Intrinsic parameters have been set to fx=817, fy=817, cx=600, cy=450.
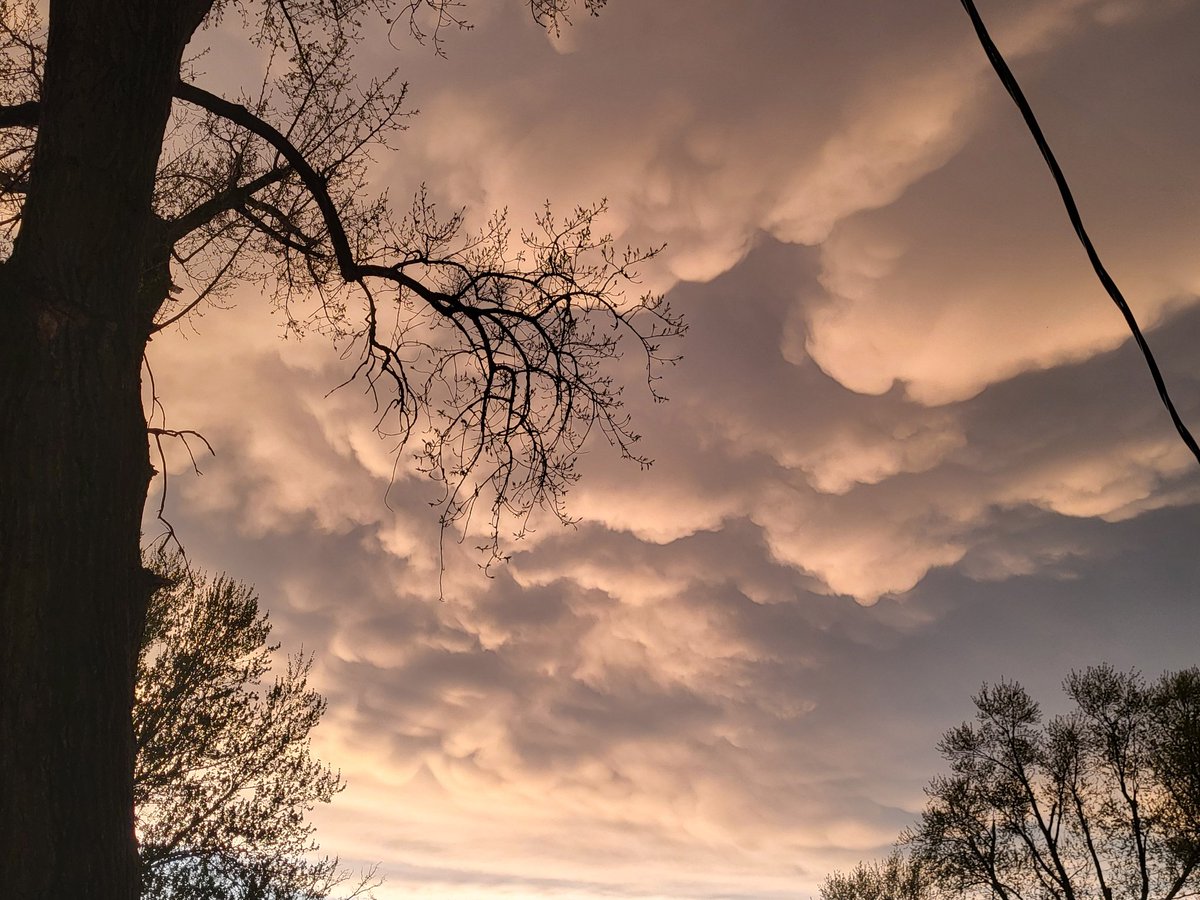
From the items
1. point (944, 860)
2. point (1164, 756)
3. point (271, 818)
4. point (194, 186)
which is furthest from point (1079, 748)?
point (194, 186)

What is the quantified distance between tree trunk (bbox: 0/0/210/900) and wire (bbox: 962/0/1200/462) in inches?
172

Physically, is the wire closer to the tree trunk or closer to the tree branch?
the tree trunk

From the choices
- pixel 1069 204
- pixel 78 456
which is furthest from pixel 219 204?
pixel 1069 204

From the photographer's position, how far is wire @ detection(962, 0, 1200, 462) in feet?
9.27

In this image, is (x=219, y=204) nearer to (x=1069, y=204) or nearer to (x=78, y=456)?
(x=78, y=456)

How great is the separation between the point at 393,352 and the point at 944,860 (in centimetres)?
2828

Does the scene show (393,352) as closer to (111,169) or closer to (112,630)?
(111,169)

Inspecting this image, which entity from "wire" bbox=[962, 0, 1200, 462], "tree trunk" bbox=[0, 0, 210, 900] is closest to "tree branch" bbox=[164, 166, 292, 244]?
"tree trunk" bbox=[0, 0, 210, 900]

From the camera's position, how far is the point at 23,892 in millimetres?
3537

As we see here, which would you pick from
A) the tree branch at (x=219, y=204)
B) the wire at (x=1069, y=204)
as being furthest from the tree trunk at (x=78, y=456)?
the wire at (x=1069, y=204)

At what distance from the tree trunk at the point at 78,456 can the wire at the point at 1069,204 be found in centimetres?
436

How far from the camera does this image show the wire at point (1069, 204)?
282 cm

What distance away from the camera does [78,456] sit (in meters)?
4.14

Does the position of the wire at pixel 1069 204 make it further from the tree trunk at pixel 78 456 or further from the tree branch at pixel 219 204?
the tree branch at pixel 219 204
